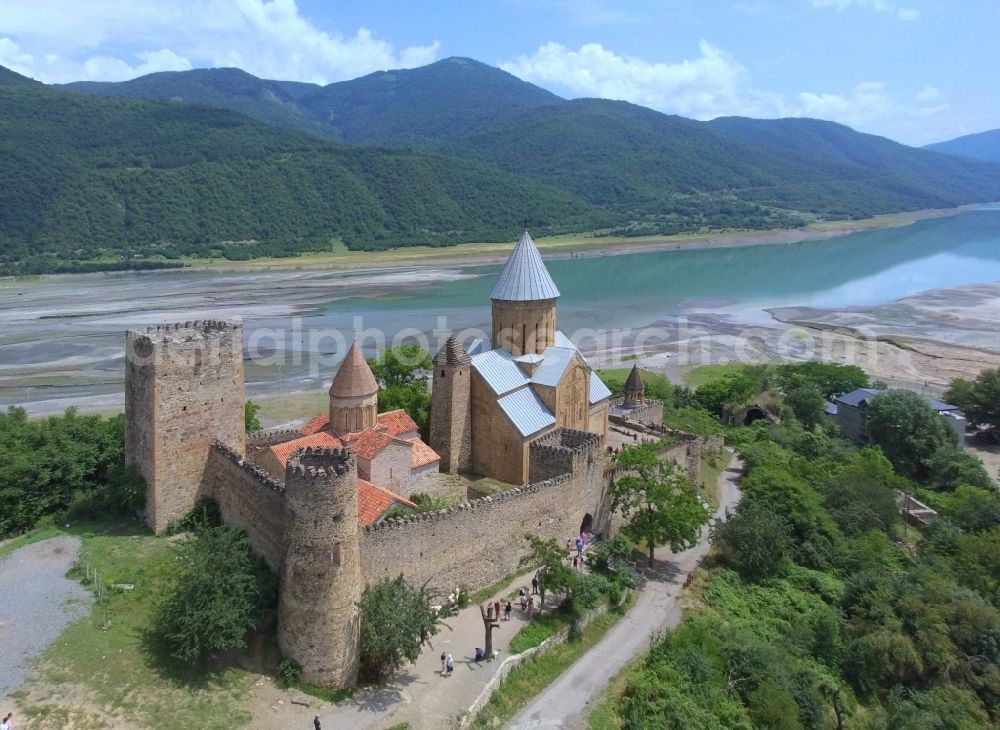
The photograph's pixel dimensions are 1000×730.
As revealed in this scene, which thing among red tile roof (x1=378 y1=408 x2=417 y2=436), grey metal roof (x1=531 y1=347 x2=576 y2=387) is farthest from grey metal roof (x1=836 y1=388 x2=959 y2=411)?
red tile roof (x1=378 y1=408 x2=417 y2=436)

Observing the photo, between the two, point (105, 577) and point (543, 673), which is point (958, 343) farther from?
point (105, 577)

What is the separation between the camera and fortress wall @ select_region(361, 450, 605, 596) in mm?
13141

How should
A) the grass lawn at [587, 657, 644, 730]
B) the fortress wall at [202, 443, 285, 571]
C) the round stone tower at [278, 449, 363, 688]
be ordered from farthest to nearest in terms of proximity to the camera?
the fortress wall at [202, 443, 285, 571] < the grass lawn at [587, 657, 644, 730] < the round stone tower at [278, 449, 363, 688]

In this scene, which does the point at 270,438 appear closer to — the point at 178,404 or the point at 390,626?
the point at 178,404

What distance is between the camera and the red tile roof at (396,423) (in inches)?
699

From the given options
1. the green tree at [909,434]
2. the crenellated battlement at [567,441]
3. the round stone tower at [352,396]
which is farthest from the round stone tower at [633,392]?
the round stone tower at [352,396]

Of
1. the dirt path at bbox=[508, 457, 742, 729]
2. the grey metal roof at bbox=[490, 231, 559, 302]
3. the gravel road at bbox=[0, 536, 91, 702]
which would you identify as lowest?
the dirt path at bbox=[508, 457, 742, 729]

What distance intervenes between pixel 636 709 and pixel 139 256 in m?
88.0

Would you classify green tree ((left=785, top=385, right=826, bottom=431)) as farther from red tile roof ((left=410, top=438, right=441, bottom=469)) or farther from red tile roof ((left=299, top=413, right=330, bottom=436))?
red tile roof ((left=299, top=413, right=330, bottom=436))

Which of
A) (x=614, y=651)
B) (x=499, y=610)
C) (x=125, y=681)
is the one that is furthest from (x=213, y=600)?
(x=614, y=651)

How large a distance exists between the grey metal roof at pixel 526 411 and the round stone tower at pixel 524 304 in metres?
1.78

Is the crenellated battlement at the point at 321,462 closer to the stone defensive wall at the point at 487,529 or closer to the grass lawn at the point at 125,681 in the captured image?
the stone defensive wall at the point at 487,529

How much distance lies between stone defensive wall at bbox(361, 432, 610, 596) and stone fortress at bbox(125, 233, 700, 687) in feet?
0.11

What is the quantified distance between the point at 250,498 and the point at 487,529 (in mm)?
5000
